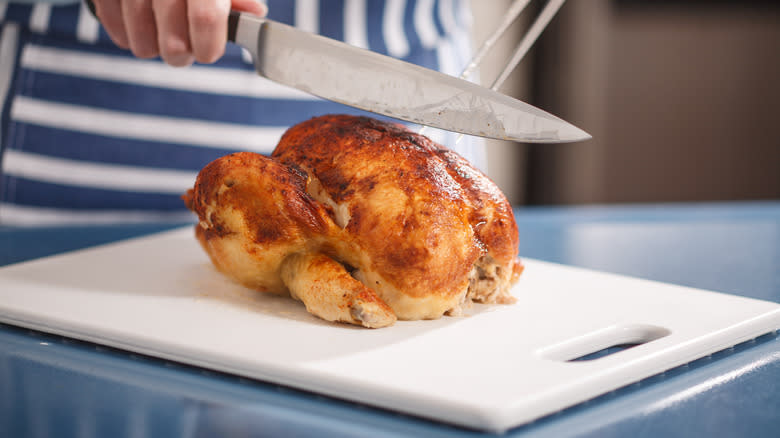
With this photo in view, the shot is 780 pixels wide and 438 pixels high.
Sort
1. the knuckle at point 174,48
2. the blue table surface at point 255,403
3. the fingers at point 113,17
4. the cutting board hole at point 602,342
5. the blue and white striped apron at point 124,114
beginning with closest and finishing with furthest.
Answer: the blue table surface at point 255,403 < the cutting board hole at point 602,342 < the knuckle at point 174,48 < the fingers at point 113,17 < the blue and white striped apron at point 124,114

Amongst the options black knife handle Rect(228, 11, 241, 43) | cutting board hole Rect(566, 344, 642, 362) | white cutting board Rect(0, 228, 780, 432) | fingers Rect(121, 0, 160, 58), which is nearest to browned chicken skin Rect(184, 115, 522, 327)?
white cutting board Rect(0, 228, 780, 432)

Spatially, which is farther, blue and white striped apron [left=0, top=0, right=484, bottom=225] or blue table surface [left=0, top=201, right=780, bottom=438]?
blue and white striped apron [left=0, top=0, right=484, bottom=225]

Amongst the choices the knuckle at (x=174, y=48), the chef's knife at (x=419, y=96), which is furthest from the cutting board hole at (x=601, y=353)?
the knuckle at (x=174, y=48)

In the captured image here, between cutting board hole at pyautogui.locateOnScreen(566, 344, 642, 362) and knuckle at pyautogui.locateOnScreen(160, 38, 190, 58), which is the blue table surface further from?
knuckle at pyautogui.locateOnScreen(160, 38, 190, 58)

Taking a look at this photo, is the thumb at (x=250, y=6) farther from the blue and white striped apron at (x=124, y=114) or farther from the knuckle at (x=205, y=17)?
the blue and white striped apron at (x=124, y=114)

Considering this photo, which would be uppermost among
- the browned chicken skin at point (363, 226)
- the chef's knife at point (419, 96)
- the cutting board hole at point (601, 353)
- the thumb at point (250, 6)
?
the thumb at point (250, 6)

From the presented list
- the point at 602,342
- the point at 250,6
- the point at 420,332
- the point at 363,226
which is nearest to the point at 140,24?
the point at 250,6

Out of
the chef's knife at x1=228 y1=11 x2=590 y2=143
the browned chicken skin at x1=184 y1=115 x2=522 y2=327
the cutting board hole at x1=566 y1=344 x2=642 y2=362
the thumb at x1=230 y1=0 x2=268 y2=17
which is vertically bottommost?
the cutting board hole at x1=566 y1=344 x2=642 y2=362

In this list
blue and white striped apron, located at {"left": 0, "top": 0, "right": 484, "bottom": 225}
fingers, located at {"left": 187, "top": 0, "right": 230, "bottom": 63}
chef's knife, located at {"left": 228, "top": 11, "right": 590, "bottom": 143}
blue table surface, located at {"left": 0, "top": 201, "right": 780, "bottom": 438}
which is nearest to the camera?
blue table surface, located at {"left": 0, "top": 201, "right": 780, "bottom": 438}
